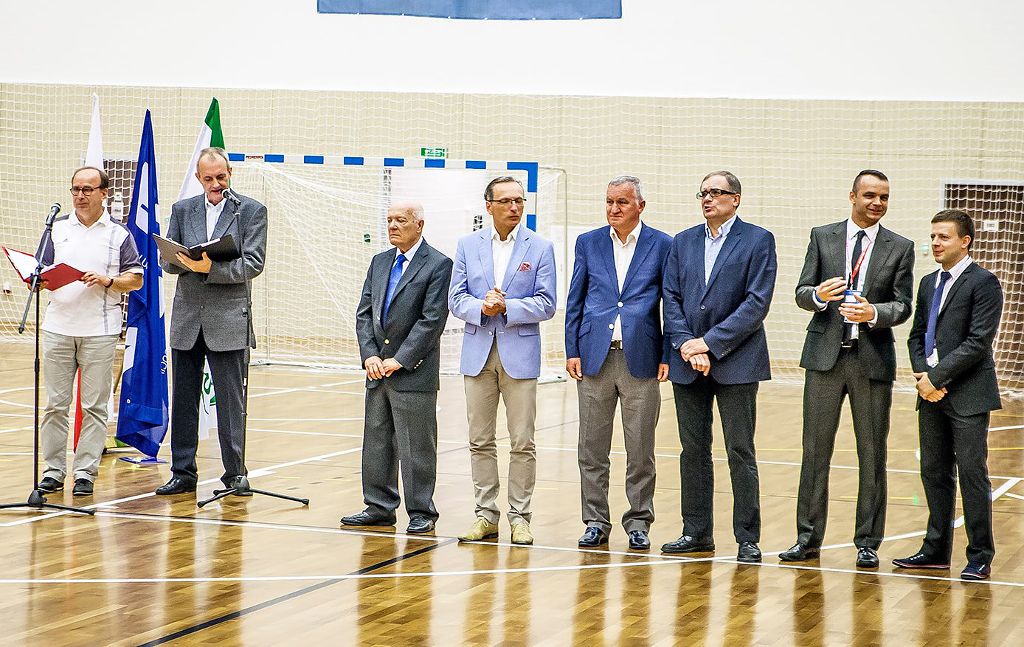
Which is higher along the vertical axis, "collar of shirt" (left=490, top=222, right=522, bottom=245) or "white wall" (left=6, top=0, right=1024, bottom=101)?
"white wall" (left=6, top=0, right=1024, bottom=101)

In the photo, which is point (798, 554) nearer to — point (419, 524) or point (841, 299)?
point (841, 299)

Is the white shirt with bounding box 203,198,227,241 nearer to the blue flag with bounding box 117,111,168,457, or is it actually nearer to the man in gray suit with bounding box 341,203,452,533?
the man in gray suit with bounding box 341,203,452,533

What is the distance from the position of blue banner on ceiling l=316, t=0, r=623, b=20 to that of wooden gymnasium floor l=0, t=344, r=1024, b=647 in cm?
763

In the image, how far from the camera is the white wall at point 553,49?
12906mm

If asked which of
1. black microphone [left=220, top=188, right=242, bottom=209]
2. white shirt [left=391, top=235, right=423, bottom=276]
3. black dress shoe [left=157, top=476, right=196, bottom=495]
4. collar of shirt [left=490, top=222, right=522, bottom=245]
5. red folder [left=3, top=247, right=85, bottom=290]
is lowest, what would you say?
black dress shoe [left=157, top=476, right=196, bottom=495]

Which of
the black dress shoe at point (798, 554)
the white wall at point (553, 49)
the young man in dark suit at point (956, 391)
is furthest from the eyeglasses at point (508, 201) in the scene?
the white wall at point (553, 49)

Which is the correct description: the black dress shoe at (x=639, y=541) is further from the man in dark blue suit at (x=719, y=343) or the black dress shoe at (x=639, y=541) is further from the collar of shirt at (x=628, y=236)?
the collar of shirt at (x=628, y=236)

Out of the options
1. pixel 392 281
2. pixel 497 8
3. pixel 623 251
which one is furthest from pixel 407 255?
pixel 497 8

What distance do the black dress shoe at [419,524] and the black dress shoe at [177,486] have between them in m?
1.47

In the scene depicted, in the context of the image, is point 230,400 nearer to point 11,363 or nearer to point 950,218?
point 950,218

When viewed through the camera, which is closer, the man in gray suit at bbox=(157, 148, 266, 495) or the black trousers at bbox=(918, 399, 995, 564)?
the black trousers at bbox=(918, 399, 995, 564)

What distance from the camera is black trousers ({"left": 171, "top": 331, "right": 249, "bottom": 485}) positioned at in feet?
20.9

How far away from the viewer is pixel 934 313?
17.1ft

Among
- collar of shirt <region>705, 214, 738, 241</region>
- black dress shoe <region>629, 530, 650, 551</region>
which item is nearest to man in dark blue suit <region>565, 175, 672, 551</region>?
black dress shoe <region>629, 530, 650, 551</region>
